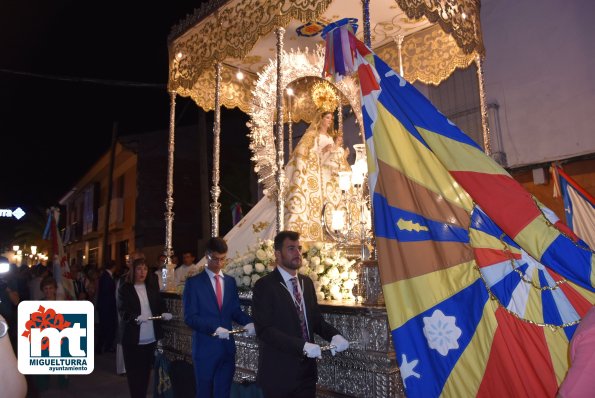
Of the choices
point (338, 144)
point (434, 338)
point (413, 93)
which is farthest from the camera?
point (338, 144)

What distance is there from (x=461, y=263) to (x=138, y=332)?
369cm

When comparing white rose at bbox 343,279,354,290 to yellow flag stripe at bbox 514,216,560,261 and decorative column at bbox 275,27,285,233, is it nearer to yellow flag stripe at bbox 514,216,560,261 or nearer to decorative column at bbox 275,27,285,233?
decorative column at bbox 275,27,285,233

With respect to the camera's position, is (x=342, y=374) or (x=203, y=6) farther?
(x=203, y=6)

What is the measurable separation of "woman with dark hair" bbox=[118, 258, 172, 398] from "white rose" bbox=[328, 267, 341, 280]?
180 cm

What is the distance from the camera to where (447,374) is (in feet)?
7.44

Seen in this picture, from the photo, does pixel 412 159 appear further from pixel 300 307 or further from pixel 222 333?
pixel 222 333

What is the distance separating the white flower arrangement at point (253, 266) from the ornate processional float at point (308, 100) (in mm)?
16

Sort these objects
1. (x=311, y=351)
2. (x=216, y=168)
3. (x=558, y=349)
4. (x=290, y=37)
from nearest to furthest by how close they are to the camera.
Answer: (x=558, y=349), (x=311, y=351), (x=216, y=168), (x=290, y=37)

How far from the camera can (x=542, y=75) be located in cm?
954

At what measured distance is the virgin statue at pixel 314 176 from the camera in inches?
266

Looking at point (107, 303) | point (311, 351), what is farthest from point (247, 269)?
point (107, 303)

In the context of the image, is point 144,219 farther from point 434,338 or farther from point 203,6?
point 434,338

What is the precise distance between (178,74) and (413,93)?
5703 mm

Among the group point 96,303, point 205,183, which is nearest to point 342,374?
point 96,303
